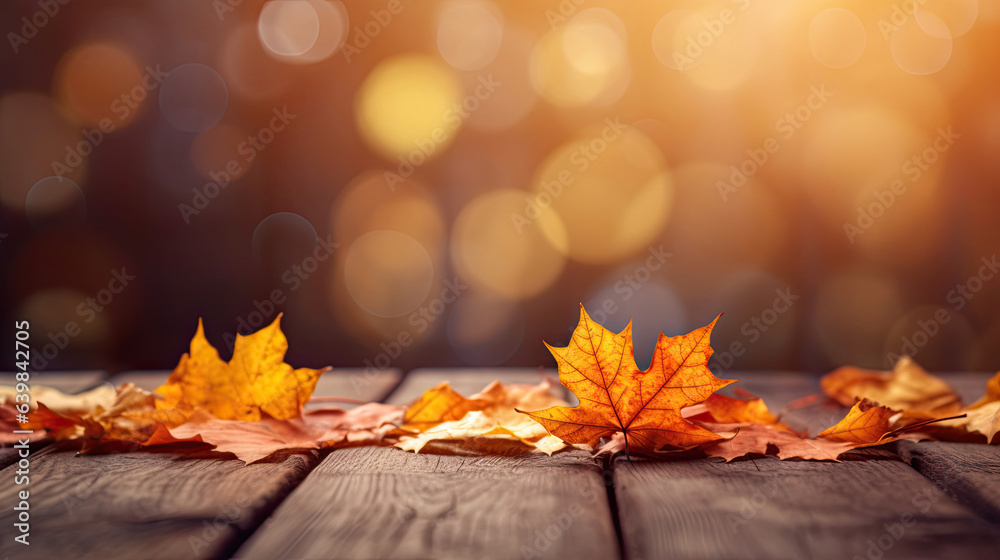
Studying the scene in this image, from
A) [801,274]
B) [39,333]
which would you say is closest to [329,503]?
[801,274]

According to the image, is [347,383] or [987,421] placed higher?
[987,421]

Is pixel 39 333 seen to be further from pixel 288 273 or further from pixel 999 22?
pixel 999 22

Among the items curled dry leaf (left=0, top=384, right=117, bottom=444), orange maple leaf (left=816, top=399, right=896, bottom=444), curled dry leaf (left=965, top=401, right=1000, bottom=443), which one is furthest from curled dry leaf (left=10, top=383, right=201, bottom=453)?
curled dry leaf (left=965, top=401, right=1000, bottom=443)

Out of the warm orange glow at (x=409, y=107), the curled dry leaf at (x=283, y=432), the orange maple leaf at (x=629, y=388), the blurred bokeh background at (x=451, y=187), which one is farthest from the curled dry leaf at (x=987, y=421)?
the warm orange glow at (x=409, y=107)

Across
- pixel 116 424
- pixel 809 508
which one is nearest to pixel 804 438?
pixel 809 508

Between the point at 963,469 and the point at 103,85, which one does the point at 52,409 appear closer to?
the point at 963,469

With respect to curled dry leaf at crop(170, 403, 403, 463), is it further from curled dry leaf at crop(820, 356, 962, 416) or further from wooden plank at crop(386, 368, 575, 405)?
curled dry leaf at crop(820, 356, 962, 416)

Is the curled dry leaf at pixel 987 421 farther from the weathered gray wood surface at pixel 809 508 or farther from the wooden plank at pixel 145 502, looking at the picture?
the wooden plank at pixel 145 502

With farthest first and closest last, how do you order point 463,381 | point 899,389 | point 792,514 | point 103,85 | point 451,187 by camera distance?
point 451,187
point 103,85
point 463,381
point 899,389
point 792,514

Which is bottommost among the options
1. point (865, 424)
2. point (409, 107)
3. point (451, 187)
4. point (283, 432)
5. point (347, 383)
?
point (347, 383)
